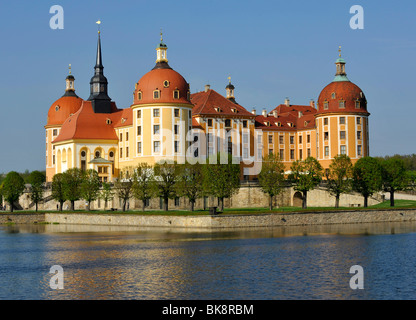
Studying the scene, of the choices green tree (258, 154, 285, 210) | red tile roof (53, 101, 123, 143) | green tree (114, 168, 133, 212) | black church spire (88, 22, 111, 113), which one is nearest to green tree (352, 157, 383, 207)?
green tree (258, 154, 285, 210)

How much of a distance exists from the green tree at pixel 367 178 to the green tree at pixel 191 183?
62.3 ft

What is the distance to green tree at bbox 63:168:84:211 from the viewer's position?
8988cm

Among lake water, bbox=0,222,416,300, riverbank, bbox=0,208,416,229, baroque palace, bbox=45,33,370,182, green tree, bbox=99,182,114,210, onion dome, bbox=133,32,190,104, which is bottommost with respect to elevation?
lake water, bbox=0,222,416,300

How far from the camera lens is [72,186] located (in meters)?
90.5

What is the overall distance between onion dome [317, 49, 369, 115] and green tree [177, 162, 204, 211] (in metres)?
32.6

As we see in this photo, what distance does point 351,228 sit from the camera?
222 feet

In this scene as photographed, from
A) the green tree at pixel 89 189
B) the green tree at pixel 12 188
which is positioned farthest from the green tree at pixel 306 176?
the green tree at pixel 12 188

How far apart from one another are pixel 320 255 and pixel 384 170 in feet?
133

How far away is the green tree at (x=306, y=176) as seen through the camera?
82.6 meters

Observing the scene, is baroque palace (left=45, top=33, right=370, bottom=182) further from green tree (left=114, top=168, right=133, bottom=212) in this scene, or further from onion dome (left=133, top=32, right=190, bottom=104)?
green tree (left=114, top=168, right=133, bottom=212)

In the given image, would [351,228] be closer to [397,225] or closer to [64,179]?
[397,225]

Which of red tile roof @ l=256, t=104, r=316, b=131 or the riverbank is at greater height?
red tile roof @ l=256, t=104, r=316, b=131

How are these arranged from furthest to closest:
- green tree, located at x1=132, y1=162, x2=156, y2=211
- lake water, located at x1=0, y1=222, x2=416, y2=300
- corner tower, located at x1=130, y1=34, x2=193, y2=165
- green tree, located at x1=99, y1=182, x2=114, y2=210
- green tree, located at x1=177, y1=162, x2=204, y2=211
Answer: corner tower, located at x1=130, y1=34, x2=193, y2=165, green tree, located at x1=99, y1=182, x2=114, y2=210, green tree, located at x1=132, y1=162, x2=156, y2=211, green tree, located at x1=177, y1=162, x2=204, y2=211, lake water, located at x1=0, y1=222, x2=416, y2=300
